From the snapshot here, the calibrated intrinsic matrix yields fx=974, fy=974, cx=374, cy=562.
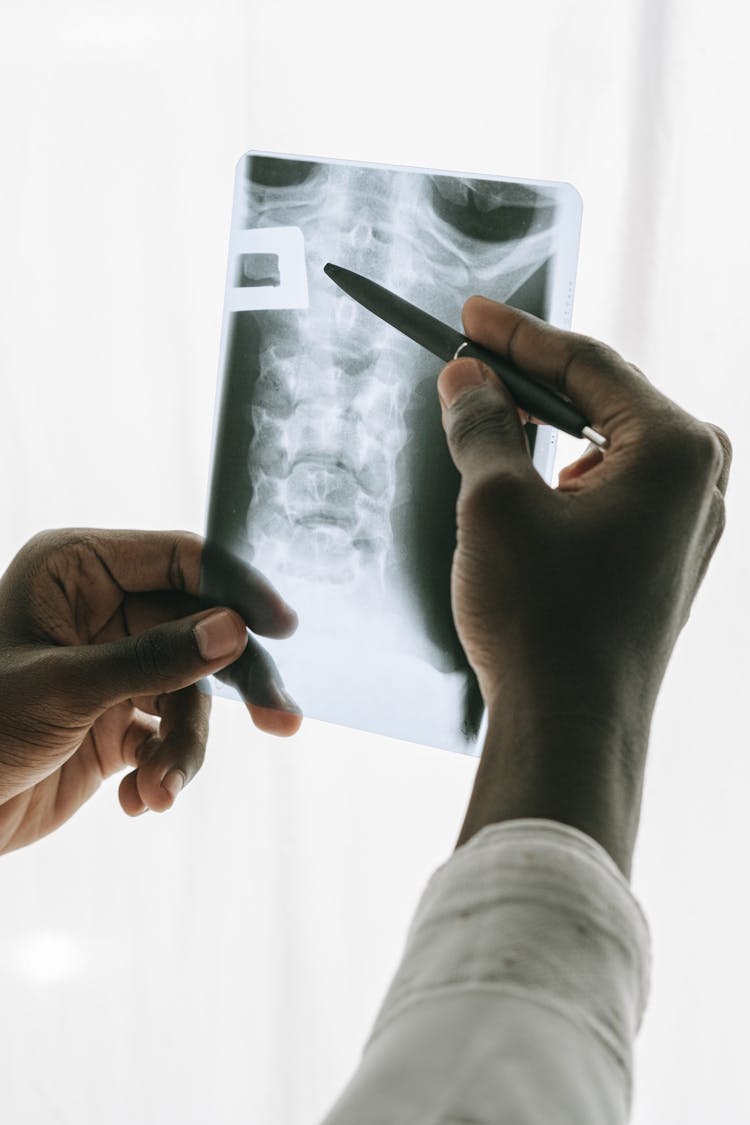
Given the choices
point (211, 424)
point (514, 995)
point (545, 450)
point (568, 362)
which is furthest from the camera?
point (211, 424)

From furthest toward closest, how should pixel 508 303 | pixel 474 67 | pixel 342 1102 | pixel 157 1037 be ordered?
pixel 157 1037 < pixel 474 67 < pixel 508 303 < pixel 342 1102

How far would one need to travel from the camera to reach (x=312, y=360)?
87cm

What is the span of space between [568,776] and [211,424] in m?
0.70

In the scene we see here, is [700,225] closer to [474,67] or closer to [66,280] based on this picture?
[474,67]

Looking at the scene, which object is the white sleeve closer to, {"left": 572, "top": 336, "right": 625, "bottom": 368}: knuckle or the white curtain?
{"left": 572, "top": 336, "right": 625, "bottom": 368}: knuckle

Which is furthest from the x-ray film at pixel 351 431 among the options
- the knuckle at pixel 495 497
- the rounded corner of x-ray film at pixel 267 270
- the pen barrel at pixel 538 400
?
the knuckle at pixel 495 497

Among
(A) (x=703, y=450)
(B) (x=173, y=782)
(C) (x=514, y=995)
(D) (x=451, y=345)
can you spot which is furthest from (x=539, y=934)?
(B) (x=173, y=782)

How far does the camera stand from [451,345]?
730 mm

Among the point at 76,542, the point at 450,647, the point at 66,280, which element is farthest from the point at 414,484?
the point at 66,280

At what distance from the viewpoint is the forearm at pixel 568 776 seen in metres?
0.49

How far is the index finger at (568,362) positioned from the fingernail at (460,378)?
3 cm

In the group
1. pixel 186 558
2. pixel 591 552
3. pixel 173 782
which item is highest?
pixel 591 552

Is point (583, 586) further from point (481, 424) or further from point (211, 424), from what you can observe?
point (211, 424)

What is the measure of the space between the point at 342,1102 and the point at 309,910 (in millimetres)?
754
